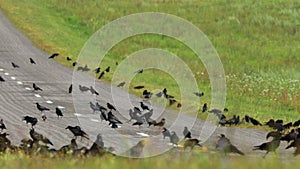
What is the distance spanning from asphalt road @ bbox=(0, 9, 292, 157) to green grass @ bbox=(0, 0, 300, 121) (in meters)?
2.27

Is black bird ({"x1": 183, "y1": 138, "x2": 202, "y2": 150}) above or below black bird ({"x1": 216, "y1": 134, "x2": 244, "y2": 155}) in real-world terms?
below

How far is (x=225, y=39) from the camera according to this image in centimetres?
4538

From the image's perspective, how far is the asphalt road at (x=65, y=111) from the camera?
16.1 metres

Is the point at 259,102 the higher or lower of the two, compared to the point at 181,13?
lower

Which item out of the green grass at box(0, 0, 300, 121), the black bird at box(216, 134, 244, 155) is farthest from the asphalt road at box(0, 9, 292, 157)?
the green grass at box(0, 0, 300, 121)

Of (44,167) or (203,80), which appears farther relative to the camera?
(203,80)

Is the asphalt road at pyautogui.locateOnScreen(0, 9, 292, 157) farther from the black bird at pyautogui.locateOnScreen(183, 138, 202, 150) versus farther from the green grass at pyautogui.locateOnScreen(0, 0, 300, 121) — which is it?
the green grass at pyautogui.locateOnScreen(0, 0, 300, 121)

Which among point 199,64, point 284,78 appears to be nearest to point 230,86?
point 284,78

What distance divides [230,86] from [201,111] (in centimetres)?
748

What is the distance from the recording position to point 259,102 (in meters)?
26.6

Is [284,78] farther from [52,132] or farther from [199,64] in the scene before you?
[52,132]

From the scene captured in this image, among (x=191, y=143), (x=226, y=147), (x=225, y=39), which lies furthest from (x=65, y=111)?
(x=225, y=39)

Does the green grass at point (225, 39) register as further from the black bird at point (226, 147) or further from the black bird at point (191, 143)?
the black bird at point (226, 147)

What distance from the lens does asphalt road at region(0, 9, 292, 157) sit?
1612cm
